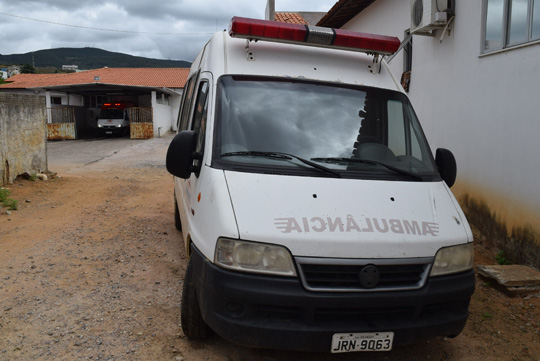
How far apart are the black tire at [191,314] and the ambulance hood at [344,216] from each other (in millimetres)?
810

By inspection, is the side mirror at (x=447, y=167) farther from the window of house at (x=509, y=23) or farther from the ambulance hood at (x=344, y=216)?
the window of house at (x=509, y=23)

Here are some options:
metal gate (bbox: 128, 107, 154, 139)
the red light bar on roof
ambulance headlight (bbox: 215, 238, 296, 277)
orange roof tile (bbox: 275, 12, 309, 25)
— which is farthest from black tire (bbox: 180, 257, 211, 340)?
metal gate (bbox: 128, 107, 154, 139)

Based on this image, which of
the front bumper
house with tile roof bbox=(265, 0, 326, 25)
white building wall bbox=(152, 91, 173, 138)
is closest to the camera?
the front bumper

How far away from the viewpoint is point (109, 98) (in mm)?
33781

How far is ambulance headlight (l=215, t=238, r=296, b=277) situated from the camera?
9.19ft

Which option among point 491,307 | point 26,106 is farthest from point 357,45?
point 26,106

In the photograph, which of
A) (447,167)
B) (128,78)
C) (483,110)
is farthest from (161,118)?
(447,167)

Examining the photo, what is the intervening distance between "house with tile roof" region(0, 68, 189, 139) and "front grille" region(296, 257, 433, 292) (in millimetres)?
25305

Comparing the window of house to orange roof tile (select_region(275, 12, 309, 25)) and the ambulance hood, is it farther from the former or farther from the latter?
orange roof tile (select_region(275, 12, 309, 25))

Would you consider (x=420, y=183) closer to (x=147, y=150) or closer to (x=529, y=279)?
(x=529, y=279)

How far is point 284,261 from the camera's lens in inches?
110

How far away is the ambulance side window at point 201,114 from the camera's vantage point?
3838 mm

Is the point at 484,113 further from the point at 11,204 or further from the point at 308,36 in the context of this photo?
the point at 11,204

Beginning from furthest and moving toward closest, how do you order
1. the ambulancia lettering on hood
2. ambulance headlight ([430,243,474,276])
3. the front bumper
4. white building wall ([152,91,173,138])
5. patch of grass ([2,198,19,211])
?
white building wall ([152,91,173,138]), patch of grass ([2,198,19,211]), ambulance headlight ([430,243,474,276]), the ambulancia lettering on hood, the front bumper
